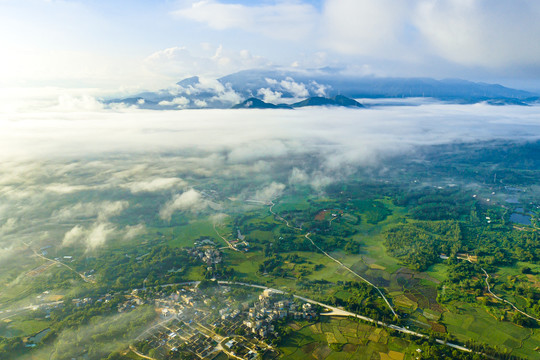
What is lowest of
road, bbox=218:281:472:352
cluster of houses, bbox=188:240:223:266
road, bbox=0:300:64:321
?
road, bbox=0:300:64:321

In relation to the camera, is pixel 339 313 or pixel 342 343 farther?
pixel 339 313

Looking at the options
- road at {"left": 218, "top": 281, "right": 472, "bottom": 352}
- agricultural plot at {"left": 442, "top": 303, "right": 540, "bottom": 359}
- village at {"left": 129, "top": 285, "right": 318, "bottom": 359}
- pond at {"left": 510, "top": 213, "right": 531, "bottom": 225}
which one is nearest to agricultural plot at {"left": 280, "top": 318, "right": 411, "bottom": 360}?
road at {"left": 218, "top": 281, "right": 472, "bottom": 352}

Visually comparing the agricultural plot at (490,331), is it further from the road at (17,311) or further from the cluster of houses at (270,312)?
the road at (17,311)

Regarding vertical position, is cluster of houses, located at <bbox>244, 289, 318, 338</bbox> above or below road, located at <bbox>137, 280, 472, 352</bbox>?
above

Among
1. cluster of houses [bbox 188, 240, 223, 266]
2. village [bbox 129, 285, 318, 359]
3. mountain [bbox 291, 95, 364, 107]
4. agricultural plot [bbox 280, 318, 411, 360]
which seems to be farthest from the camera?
mountain [bbox 291, 95, 364, 107]

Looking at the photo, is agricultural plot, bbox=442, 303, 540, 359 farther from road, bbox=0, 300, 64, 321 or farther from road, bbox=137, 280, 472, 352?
road, bbox=0, 300, 64, 321

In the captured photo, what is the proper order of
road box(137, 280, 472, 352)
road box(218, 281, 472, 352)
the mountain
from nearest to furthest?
1. road box(218, 281, 472, 352)
2. road box(137, 280, 472, 352)
3. the mountain

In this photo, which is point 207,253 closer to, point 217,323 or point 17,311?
point 217,323

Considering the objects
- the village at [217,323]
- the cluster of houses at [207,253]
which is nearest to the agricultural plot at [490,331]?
the village at [217,323]

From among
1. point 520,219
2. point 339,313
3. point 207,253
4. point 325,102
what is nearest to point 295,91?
point 325,102
